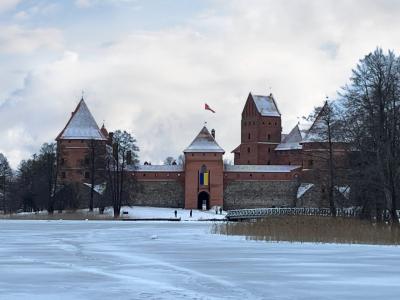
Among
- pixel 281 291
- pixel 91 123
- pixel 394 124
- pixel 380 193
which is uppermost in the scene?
pixel 91 123

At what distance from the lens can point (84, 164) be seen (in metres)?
73.6

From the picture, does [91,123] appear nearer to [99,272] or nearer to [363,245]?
[363,245]

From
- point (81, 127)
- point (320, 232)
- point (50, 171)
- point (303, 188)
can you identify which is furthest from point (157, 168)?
point (320, 232)

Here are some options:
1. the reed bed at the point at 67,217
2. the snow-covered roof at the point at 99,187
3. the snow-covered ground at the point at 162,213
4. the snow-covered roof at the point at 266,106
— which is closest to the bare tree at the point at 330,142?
the snow-covered ground at the point at 162,213

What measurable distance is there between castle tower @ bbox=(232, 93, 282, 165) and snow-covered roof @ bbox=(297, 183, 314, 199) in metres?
15.8

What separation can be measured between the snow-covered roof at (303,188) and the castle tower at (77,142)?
2059 centimetres

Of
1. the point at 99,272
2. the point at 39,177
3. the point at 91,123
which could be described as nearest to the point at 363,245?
the point at 99,272

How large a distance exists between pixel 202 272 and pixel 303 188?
6266 centimetres

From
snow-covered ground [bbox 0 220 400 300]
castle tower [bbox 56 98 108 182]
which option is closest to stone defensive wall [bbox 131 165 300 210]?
castle tower [bbox 56 98 108 182]

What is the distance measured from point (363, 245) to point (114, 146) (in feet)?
151

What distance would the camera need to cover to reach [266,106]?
3743 inches

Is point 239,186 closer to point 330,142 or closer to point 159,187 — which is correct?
point 159,187

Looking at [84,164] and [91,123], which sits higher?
[91,123]

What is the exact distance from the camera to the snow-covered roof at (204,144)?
3091 inches
